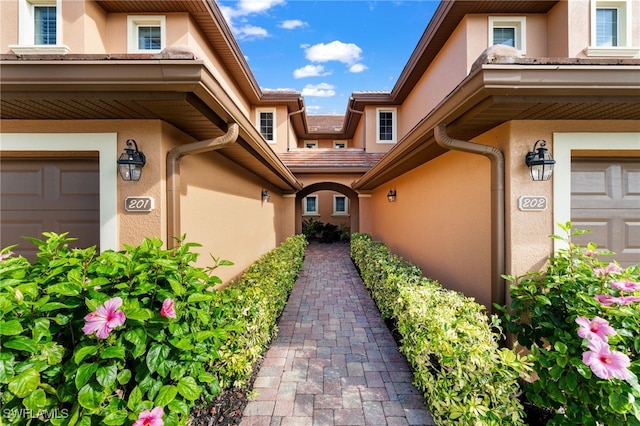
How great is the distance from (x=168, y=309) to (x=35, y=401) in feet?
2.78

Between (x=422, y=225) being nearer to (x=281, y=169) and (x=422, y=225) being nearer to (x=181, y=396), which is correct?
(x=281, y=169)

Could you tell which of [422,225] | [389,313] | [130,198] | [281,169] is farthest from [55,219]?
[422,225]

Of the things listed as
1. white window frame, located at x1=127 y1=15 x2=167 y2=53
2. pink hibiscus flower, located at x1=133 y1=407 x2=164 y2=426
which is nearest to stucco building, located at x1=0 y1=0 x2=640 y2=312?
pink hibiscus flower, located at x1=133 y1=407 x2=164 y2=426

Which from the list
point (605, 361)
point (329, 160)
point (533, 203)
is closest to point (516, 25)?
point (533, 203)

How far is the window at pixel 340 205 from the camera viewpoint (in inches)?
803

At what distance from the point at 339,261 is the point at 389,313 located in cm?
653

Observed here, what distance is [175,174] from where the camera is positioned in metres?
3.46

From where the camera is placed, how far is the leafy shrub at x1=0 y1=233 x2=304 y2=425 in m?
1.73

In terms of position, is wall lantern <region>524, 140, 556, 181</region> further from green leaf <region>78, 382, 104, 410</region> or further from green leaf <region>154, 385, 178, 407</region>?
green leaf <region>78, 382, 104, 410</region>

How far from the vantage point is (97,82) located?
260 cm

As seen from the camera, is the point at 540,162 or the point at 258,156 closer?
the point at 540,162

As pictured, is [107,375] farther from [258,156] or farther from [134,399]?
[258,156]

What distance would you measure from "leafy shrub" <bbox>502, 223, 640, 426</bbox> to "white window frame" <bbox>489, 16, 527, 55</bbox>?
716cm

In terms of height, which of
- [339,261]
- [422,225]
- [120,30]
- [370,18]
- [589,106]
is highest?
[370,18]
